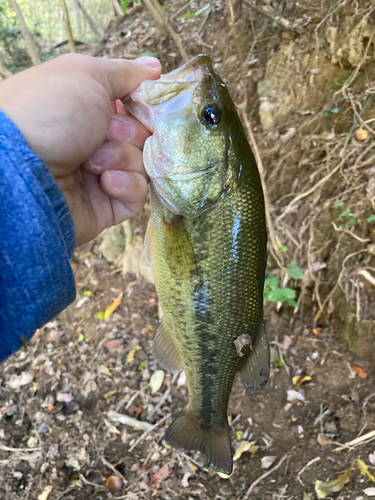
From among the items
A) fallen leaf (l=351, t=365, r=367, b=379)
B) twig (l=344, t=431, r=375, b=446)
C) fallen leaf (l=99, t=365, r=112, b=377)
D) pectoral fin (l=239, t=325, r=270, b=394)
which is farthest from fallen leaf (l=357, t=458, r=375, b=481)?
fallen leaf (l=99, t=365, r=112, b=377)

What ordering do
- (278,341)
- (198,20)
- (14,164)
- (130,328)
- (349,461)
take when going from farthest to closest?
(198,20)
(130,328)
(278,341)
(349,461)
(14,164)

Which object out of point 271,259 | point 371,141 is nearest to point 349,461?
point 271,259

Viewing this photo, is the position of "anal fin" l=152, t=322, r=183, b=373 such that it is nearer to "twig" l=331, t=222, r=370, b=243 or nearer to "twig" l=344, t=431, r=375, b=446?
"twig" l=344, t=431, r=375, b=446

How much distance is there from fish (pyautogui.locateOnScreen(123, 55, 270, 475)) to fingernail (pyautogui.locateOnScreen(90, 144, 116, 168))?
0.25 meters

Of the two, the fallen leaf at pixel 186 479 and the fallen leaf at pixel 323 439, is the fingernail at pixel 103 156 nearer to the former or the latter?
the fallen leaf at pixel 186 479

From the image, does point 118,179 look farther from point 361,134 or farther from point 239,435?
point 361,134

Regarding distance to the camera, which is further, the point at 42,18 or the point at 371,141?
the point at 42,18

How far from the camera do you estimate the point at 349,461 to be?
8.02ft

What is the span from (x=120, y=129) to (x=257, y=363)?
1.39 m

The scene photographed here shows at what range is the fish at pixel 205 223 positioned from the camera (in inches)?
55.6

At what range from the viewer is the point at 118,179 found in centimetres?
172

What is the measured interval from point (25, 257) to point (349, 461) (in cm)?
270

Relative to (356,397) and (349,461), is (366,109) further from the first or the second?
(349,461)

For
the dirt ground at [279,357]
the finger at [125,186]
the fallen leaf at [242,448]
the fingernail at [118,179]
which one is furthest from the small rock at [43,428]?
the fingernail at [118,179]
